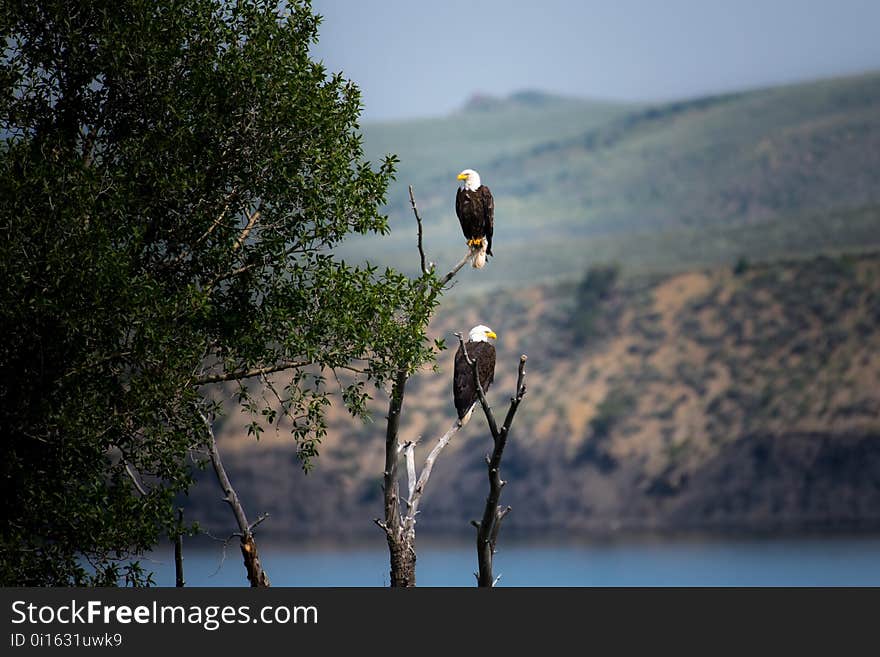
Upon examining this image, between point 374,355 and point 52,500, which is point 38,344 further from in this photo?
point 374,355

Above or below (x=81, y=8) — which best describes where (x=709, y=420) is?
above

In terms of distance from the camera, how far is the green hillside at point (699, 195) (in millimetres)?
123875

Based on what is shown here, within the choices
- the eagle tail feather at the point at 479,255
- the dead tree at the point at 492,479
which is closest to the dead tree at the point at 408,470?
the dead tree at the point at 492,479

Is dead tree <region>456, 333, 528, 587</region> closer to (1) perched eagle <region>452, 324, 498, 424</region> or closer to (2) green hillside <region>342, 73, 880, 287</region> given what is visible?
(1) perched eagle <region>452, 324, 498, 424</region>

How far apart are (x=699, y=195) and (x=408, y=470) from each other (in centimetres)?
15110

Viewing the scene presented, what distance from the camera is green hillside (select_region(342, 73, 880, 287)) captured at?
406ft

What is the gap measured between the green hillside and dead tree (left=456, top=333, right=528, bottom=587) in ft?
315

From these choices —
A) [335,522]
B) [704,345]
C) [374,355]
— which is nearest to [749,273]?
[704,345]

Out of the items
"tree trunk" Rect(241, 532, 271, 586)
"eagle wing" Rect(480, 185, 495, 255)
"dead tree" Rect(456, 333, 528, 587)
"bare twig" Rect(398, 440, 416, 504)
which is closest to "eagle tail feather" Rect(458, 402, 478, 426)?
"bare twig" Rect(398, 440, 416, 504)

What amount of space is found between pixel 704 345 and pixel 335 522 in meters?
26.5

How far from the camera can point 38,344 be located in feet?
50.6

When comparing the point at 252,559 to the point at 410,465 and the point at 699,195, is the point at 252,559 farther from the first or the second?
the point at 699,195
